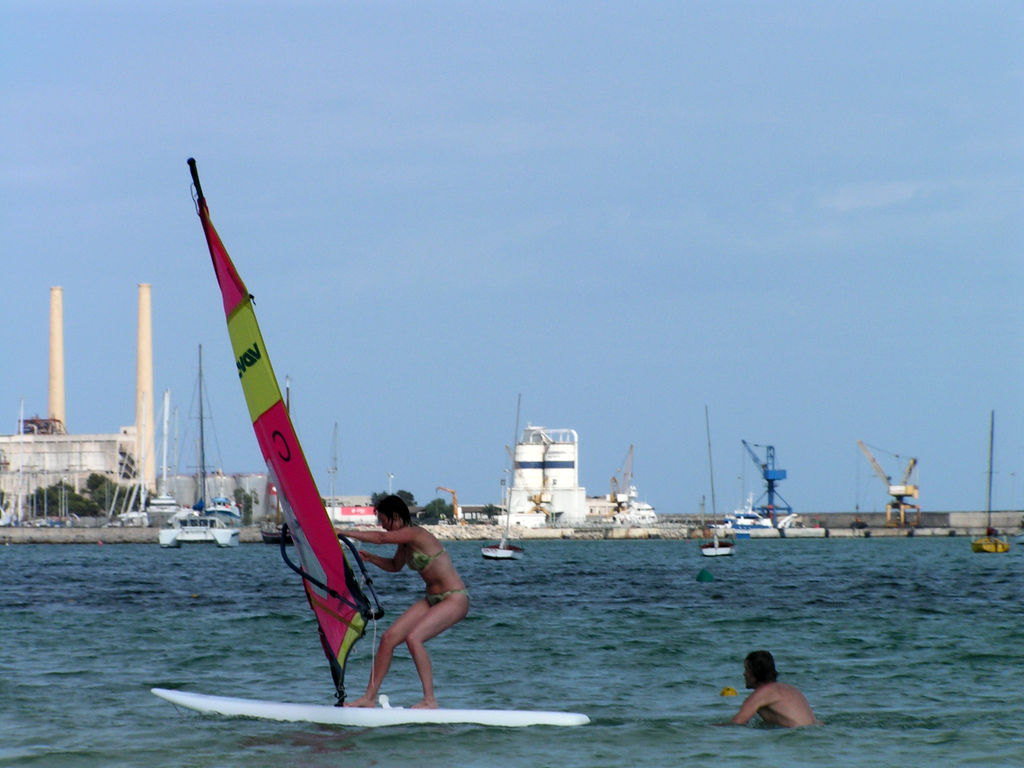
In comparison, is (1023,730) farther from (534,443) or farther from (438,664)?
(534,443)

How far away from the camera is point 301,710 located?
34.4 feet

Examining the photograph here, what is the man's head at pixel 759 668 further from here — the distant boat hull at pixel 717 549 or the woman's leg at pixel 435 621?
the distant boat hull at pixel 717 549

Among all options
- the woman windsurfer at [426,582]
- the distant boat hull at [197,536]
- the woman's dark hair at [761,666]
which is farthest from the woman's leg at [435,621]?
the distant boat hull at [197,536]

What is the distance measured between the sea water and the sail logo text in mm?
2951

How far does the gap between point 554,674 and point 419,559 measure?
21.4 feet

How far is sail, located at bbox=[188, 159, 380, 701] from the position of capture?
361 inches

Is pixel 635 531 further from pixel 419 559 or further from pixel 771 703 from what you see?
pixel 419 559

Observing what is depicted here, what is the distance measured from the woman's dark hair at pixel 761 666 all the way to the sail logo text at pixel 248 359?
4.59 m

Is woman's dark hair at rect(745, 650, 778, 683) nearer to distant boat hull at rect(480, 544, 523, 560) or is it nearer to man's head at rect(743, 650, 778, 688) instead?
man's head at rect(743, 650, 778, 688)

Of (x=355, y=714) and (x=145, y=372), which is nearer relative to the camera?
(x=355, y=714)

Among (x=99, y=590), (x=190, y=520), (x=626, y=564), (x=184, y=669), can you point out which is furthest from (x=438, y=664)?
(x=190, y=520)

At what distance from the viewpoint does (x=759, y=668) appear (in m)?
10.3

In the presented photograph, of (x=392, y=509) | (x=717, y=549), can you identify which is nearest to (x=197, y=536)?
(x=717, y=549)

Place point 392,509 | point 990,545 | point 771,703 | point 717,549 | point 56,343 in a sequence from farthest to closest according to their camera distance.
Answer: point 56,343, point 990,545, point 717,549, point 771,703, point 392,509
